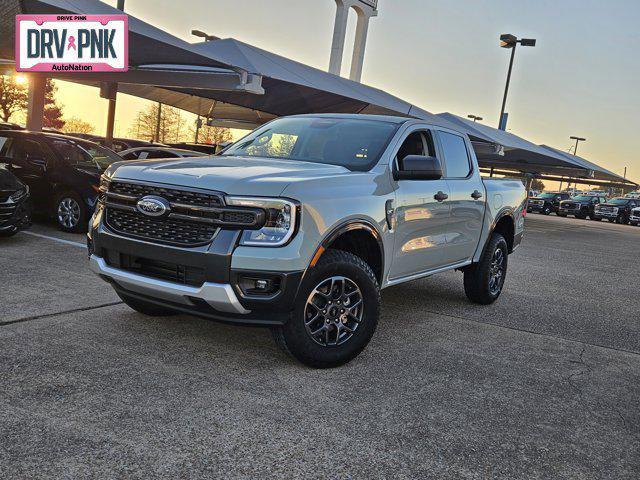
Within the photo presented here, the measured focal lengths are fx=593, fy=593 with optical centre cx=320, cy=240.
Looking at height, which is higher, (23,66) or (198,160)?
(23,66)

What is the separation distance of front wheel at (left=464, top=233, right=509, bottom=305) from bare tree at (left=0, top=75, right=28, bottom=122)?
71.7 m

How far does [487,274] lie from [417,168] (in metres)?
2.40

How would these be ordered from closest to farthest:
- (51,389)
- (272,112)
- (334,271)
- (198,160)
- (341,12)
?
(51,389), (334,271), (198,160), (272,112), (341,12)

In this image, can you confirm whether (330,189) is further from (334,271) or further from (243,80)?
(243,80)

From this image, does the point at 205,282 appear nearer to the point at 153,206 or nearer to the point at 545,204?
the point at 153,206

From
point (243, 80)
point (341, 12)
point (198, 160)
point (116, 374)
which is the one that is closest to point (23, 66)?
point (243, 80)

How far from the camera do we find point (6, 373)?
356cm

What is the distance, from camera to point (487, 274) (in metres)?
6.55

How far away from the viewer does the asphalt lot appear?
2.85 meters

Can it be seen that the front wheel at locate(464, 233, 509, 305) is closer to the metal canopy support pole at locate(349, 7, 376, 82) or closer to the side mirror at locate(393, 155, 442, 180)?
the side mirror at locate(393, 155, 442, 180)

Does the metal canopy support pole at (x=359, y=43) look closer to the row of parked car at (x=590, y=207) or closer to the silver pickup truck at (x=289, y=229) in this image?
the row of parked car at (x=590, y=207)

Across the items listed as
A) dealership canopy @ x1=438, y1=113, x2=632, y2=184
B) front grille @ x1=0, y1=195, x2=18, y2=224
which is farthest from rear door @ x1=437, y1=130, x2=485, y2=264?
dealership canopy @ x1=438, y1=113, x2=632, y2=184

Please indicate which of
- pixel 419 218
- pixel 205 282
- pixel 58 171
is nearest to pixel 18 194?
pixel 58 171

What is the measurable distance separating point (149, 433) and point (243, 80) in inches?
566
